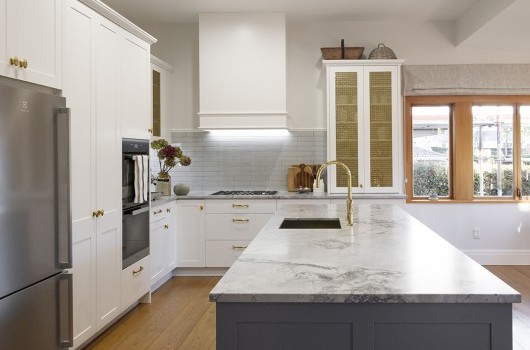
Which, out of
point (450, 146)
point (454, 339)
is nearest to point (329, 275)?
point (454, 339)

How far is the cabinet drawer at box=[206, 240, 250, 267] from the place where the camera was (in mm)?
5270

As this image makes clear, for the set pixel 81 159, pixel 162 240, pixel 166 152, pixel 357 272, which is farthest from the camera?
pixel 166 152

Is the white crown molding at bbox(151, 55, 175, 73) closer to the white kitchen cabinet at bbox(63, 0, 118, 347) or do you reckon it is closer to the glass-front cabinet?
the white kitchen cabinet at bbox(63, 0, 118, 347)

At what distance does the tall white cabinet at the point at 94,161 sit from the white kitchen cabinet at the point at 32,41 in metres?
0.13

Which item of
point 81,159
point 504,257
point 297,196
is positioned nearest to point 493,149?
point 504,257

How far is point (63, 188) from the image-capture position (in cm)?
271

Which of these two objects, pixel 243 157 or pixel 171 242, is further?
pixel 243 157

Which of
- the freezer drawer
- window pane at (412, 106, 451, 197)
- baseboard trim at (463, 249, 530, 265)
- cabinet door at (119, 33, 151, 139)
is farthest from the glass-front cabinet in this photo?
the freezer drawer

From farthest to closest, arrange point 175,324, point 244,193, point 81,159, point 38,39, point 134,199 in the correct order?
point 244,193, point 134,199, point 175,324, point 81,159, point 38,39

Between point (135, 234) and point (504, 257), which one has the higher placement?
point (135, 234)

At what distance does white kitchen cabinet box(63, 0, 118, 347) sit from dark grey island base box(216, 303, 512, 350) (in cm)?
182

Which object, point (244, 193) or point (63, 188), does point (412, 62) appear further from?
point (63, 188)

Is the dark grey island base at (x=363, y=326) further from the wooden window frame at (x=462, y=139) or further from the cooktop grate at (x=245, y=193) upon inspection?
the wooden window frame at (x=462, y=139)

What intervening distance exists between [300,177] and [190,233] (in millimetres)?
1408
